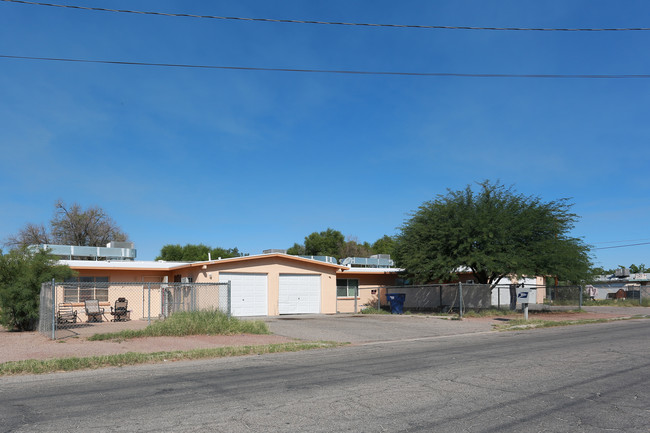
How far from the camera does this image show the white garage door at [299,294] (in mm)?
27641

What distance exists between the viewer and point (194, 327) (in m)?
16.8

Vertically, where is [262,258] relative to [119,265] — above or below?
above

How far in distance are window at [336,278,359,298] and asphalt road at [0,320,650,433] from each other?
19.4 metres

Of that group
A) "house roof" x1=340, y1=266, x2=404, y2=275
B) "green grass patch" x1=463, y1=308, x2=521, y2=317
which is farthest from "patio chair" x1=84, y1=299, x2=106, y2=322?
"green grass patch" x1=463, y1=308, x2=521, y2=317

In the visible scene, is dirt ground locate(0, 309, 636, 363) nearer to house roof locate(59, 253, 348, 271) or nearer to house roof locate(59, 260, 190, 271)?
house roof locate(59, 260, 190, 271)

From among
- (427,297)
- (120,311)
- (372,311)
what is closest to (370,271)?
(372,311)

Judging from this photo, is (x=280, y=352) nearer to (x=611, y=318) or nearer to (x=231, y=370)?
(x=231, y=370)

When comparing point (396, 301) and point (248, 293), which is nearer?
point (248, 293)

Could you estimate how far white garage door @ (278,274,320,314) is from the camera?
2764 cm

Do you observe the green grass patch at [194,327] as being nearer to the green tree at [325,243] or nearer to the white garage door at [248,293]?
the white garage door at [248,293]

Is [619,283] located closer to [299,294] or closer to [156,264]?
[299,294]

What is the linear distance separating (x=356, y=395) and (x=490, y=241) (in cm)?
2022

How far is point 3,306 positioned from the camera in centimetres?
1811


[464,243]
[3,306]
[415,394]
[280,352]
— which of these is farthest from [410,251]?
[415,394]
